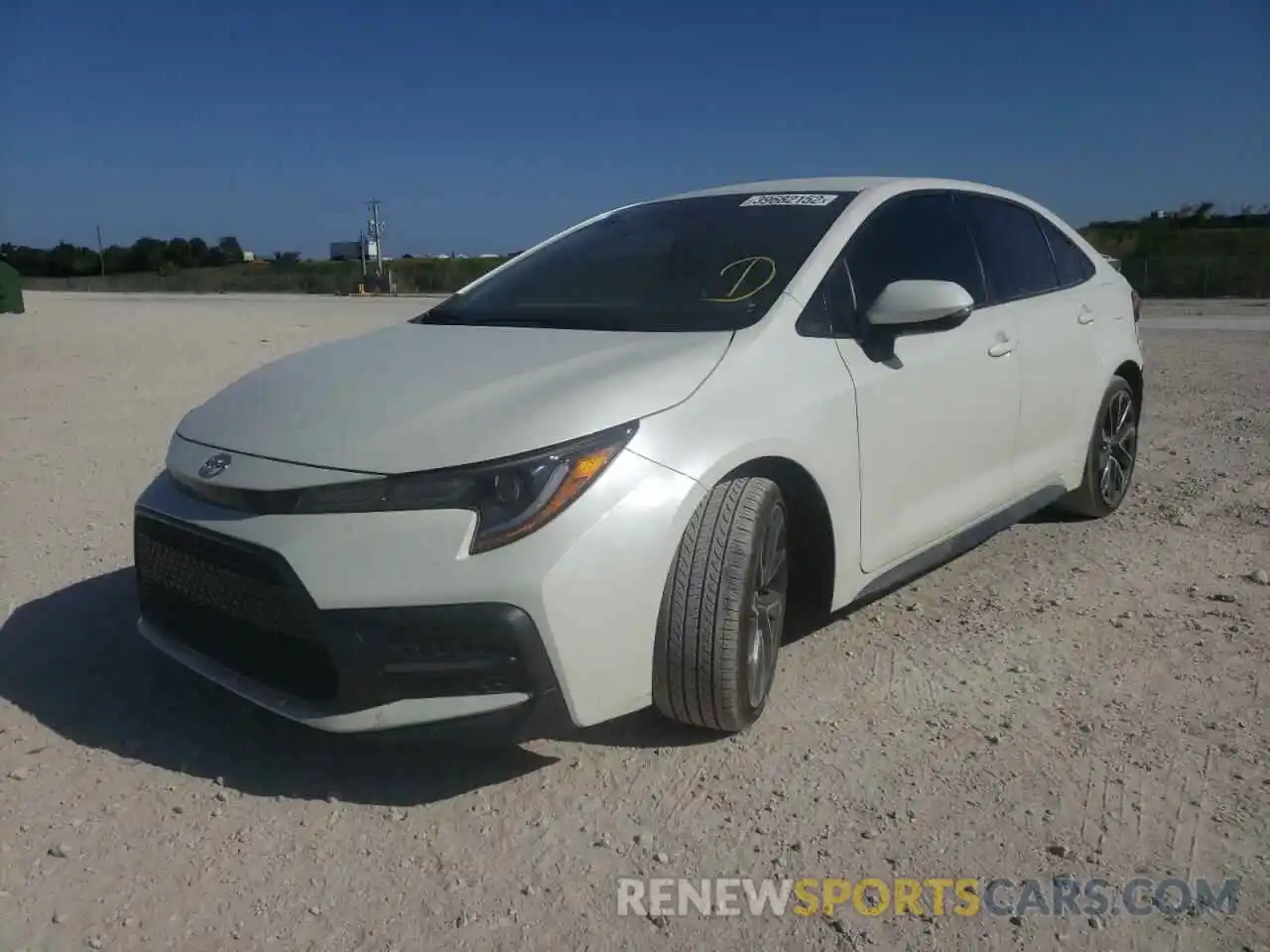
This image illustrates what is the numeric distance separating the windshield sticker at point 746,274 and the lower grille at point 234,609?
156 cm

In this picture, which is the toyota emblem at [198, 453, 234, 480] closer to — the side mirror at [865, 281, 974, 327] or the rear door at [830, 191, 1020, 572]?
the rear door at [830, 191, 1020, 572]

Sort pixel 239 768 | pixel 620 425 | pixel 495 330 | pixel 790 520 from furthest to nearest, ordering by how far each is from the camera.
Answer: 1. pixel 495 330
2. pixel 790 520
3. pixel 239 768
4. pixel 620 425

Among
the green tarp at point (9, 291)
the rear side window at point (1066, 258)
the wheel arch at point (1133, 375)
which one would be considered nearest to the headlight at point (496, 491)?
the rear side window at point (1066, 258)

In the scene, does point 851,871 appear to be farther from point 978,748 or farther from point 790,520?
point 790,520

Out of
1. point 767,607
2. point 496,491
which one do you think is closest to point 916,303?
point 767,607

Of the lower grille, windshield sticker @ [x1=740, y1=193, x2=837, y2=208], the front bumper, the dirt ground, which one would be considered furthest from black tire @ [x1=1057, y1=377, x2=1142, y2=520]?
the lower grille

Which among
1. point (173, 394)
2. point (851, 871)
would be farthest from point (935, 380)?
point (173, 394)

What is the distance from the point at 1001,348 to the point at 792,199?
0.94m

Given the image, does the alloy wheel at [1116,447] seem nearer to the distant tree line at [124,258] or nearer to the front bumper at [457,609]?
the front bumper at [457,609]

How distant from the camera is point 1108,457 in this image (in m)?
4.99

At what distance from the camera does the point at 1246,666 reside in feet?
11.1

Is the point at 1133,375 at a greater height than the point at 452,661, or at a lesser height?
greater

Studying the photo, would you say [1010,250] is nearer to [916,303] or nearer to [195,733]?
[916,303]

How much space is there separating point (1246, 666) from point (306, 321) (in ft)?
69.3
